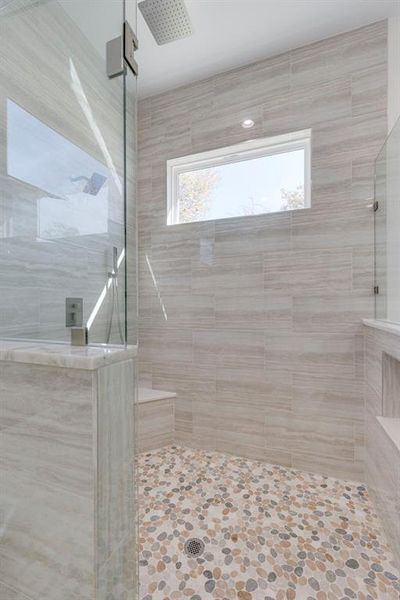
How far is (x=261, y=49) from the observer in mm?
2098

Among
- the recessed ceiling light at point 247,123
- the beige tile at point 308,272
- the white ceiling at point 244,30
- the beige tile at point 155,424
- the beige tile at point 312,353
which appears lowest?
the beige tile at point 155,424

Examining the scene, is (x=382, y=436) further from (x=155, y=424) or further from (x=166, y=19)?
(x=166, y=19)

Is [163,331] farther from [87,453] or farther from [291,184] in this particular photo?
[87,453]

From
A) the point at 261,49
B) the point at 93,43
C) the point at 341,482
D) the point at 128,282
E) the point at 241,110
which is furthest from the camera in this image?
the point at 241,110

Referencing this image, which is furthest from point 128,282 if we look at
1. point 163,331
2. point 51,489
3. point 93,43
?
point 163,331

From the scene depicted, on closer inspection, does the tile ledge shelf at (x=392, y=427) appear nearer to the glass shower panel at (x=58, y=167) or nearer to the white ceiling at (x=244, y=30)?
the glass shower panel at (x=58, y=167)

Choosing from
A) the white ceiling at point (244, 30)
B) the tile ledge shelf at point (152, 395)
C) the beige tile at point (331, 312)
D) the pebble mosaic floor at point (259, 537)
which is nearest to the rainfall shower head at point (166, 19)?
the white ceiling at point (244, 30)

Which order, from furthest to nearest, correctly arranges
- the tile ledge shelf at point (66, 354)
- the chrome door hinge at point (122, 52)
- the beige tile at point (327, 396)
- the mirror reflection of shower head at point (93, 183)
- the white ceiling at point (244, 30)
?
the beige tile at point (327, 396), the white ceiling at point (244, 30), the mirror reflection of shower head at point (93, 183), the chrome door hinge at point (122, 52), the tile ledge shelf at point (66, 354)

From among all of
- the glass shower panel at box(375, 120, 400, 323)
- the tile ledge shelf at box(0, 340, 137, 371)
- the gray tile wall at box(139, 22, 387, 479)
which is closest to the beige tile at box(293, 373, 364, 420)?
the gray tile wall at box(139, 22, 387, 479)

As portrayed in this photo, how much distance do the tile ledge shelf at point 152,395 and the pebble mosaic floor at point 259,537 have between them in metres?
0.45

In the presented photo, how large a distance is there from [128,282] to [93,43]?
3.23 ft

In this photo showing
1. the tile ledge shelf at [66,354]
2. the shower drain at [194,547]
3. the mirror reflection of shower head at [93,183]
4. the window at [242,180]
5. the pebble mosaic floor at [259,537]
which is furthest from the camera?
the window at [242,180]

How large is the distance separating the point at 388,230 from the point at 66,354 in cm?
177

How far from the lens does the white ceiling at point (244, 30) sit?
1.80 metres
